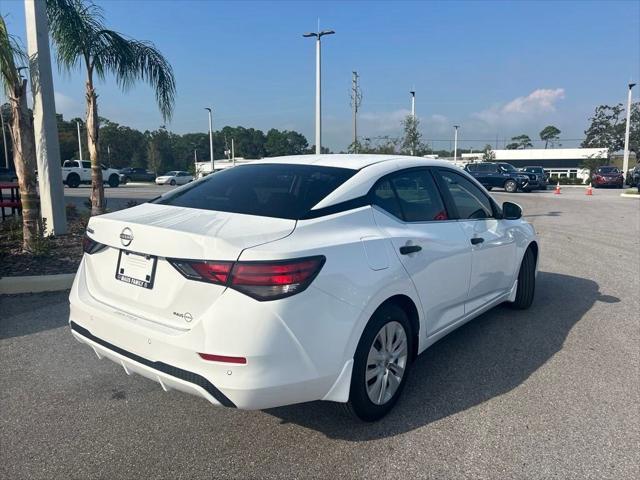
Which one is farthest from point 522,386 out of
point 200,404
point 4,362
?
point 4,362

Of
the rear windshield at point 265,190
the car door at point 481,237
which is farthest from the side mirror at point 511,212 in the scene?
the rear windshield at point 265,190

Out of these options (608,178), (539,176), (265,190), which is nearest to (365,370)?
(265,190)

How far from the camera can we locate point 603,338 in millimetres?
4625

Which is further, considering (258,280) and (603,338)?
(603,338)

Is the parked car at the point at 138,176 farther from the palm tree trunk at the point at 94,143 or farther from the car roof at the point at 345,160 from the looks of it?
the car roof at the point at 345,160

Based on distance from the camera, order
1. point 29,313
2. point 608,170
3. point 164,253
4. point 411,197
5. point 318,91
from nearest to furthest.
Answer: point 164,253, point 411,197, point 29,313, point 318,91, point 608,170

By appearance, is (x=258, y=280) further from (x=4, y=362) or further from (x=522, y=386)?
(x=4, y=362)

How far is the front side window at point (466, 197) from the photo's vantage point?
4145 millimetres

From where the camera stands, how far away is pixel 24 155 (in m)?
7.27

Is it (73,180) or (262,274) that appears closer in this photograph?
(262,274)

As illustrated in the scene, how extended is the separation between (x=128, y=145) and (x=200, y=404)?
288ft

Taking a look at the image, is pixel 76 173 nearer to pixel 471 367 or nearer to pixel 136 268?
pixel 136 268

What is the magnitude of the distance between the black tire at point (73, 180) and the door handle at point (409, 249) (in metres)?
34.6

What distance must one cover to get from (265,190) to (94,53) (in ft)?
24.9
